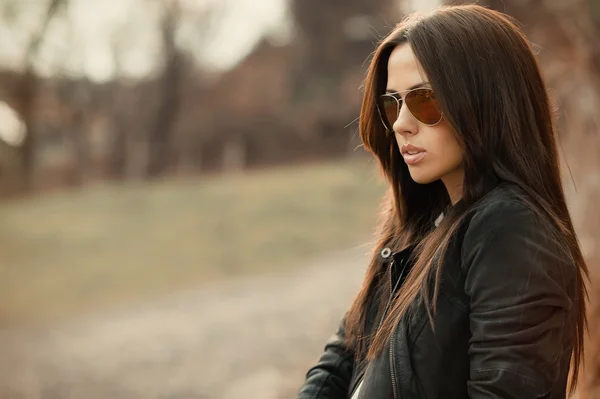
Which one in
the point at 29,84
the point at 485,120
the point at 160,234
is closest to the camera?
the point at 485,120

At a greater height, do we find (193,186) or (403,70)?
(403,70)

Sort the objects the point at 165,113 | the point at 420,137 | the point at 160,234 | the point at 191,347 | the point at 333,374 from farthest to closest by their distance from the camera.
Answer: the point at 165,113, the point at 160,234, the point at 191,347, the point at 333,374, the point at 420,137

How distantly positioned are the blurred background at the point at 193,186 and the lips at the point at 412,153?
0.67 metres

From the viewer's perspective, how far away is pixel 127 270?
12.8 m

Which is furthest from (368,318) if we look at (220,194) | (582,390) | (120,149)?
(120,149)

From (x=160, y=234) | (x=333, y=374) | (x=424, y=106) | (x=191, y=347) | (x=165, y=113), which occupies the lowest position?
(x=160, y=234)

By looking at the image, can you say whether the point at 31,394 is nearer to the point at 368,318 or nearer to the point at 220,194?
the point at 368,318

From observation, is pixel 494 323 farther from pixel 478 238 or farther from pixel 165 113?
pixel 165 113

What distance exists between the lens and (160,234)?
15.8 metres

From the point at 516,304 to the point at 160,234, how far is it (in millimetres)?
14838

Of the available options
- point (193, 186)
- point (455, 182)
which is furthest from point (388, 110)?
point (193, 186)

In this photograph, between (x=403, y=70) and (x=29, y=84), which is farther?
(x=29, y=84)

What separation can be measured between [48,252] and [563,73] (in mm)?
11799

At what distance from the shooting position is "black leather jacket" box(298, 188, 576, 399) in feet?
4.44
